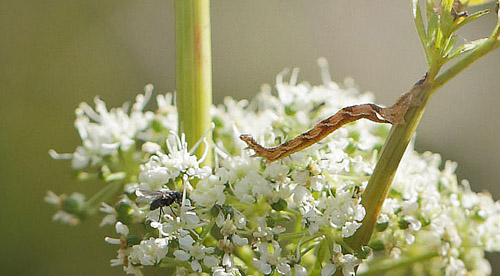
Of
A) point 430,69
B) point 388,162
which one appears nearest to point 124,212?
point 388,162

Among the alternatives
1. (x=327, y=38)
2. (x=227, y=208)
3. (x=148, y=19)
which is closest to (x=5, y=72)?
(x=148, y=19)

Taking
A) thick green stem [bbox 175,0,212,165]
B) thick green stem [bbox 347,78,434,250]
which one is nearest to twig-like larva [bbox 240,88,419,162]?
thick green stem [bbox 347,78,434,250]

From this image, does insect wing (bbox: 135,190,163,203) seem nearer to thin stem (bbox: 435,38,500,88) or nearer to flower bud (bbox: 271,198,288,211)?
flower bud (bbox: 271,198,288,211)

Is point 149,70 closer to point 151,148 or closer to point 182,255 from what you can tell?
point 151,148

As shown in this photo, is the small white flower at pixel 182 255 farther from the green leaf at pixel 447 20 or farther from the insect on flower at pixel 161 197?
the green leaf at pixel 447 20

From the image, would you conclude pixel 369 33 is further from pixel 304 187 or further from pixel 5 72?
pixel 304 187

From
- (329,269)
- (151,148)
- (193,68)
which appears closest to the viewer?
(329,269)
